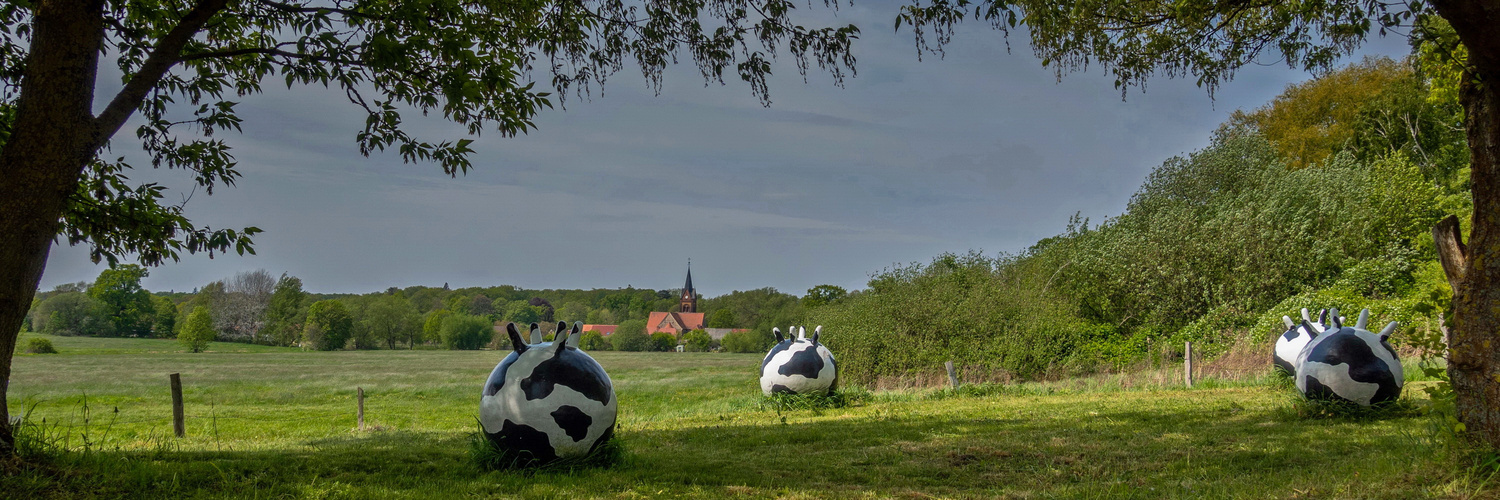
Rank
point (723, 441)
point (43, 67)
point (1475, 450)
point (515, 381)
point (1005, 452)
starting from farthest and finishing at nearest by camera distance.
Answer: point (723, 441) → point (1005, 452) → point (515, 381) → point (43, 67) → point (1475, 450)

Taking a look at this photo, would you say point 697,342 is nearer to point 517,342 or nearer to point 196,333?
point 196,333

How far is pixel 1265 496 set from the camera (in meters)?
5.64

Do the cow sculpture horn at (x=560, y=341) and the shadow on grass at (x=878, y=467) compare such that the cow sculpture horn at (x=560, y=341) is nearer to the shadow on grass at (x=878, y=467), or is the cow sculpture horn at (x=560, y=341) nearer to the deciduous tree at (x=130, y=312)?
the shadow on grass at (x=878, y=467)

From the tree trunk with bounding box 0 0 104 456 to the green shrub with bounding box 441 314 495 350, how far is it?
4050 inches

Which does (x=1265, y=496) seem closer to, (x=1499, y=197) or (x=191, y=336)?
(x=1499, y=197)

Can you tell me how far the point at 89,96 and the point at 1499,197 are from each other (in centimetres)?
1110

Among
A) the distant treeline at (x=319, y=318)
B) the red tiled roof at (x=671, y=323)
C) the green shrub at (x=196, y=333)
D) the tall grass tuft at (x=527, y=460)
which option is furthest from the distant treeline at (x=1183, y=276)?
the red tiled roof at (x=671, y=323)

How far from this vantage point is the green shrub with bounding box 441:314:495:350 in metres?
104

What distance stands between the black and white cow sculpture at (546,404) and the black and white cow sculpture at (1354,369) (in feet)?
29.9

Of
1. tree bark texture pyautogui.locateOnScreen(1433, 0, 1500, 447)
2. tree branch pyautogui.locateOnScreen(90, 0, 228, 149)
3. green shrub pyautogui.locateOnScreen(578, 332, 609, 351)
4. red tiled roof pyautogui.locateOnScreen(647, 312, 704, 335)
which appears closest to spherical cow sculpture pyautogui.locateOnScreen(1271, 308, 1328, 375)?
tree bark texture pyautogui.locateOnScreen(1433, 0, 1500, 447)

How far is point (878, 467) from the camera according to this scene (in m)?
8.20

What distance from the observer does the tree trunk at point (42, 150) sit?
256 inches

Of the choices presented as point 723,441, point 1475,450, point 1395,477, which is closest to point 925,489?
point 1395,477

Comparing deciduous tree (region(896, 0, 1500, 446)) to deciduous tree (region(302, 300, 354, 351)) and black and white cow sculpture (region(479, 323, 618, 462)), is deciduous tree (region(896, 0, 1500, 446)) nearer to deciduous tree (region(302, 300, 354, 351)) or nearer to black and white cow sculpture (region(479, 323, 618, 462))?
black and white cow sculpture (region(479, 323, 618, 462))
